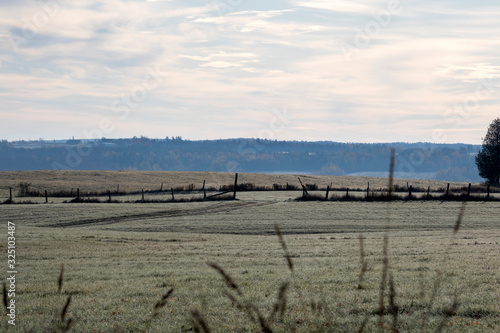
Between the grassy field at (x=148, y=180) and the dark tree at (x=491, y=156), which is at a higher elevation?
the dark tree at (x=491, y=156)

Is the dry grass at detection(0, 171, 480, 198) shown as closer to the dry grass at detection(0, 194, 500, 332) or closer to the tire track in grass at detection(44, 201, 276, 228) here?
the tire track in grass at detection(44, 201, 276, 228)

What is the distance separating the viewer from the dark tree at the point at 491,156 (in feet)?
274

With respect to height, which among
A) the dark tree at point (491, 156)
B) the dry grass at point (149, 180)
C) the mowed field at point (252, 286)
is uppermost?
the dark tree at point (491, 156)

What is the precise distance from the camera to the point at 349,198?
5262cm

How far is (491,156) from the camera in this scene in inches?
3310

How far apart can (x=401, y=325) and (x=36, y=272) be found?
38.4 feet

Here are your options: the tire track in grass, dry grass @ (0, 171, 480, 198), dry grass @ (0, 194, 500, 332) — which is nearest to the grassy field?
dry grass @ (0, 171, 480, 198)

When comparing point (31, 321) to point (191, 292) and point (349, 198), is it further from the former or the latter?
point (349, 198)

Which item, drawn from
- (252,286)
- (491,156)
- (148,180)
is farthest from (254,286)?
(148,180)

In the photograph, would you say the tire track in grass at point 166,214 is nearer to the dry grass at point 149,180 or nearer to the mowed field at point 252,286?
the mowed field at point 252,286

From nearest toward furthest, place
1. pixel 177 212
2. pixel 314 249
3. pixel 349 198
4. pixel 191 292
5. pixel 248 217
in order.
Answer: pixel 191 292, pixel 314 249, pixel 248 217, pixel 177 212, pixel 349 198

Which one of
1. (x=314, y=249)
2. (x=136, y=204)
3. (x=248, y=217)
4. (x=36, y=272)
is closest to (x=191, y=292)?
(x=36, y=272)

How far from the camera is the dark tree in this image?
274ft

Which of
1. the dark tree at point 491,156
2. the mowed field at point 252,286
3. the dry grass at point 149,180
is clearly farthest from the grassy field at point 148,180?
the mowed field at point 252,286
